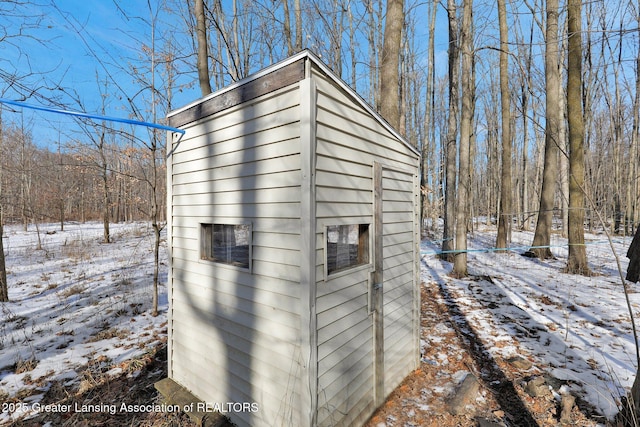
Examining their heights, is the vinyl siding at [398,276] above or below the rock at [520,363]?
above

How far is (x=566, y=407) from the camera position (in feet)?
8.98

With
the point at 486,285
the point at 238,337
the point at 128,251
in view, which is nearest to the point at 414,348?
the point at 238,337

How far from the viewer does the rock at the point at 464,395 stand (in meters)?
2.92

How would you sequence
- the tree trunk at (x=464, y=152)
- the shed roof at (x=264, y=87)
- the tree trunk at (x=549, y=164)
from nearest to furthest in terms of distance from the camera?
the shed roof at (x=264, y=87) → the tree trunk at (x=464, y=152) → the tree trunk at (x=549, y=164)

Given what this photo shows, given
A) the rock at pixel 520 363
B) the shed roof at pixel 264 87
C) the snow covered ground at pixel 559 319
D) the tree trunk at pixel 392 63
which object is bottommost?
the rock at pixel 520 363

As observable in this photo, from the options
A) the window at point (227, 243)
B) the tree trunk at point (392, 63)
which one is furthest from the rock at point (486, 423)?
the tree trunk at point (392, 63)

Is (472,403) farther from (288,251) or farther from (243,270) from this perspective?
(243,270)

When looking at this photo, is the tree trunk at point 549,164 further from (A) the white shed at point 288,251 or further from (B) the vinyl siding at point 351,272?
(A) the white shed at point 288,251

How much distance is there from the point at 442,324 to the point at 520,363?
58.3 inches

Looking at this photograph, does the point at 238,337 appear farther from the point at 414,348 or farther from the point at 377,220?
the point at 414,348

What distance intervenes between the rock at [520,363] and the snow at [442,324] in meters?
0.09

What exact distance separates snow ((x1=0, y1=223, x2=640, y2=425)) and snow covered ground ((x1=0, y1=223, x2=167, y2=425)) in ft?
0.05

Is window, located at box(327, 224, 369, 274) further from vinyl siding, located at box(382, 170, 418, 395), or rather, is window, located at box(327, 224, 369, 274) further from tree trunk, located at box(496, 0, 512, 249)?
tree trunk, located at box(496, 0, 512, 249)

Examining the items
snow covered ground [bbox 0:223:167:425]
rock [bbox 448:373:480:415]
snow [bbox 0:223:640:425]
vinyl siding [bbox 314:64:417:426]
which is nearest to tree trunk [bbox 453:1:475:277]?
snow [bbox 0:223:640:425]
